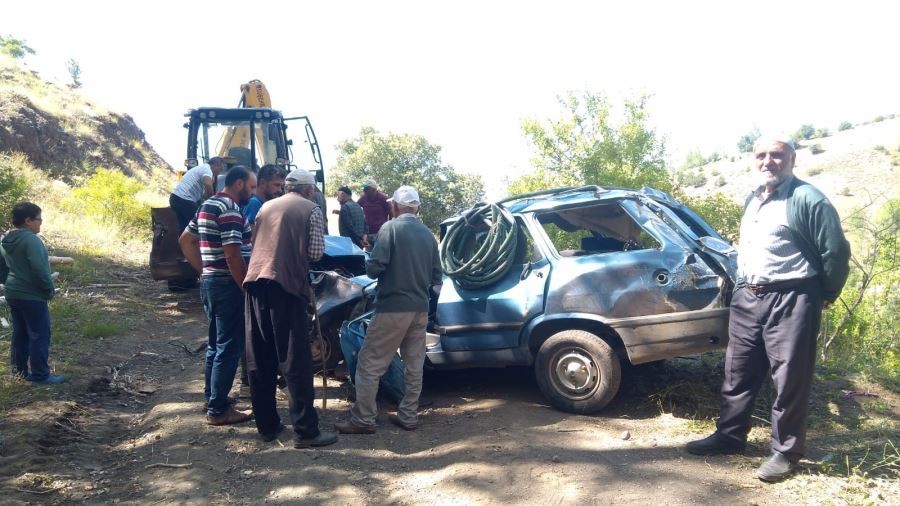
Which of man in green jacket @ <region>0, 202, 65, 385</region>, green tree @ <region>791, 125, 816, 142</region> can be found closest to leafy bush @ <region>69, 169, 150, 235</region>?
man in green jacket @ <region>0, 202, 65, 385</region>

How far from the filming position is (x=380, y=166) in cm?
3288

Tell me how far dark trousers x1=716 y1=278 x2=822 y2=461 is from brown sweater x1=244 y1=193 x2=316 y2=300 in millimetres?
2799

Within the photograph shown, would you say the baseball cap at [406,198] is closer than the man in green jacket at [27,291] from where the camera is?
Yes

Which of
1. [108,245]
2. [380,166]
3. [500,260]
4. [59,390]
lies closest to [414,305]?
[500,260]

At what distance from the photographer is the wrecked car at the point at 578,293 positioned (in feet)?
15.1

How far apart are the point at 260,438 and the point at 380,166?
2892 centimetres

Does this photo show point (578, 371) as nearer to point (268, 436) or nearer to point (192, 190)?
point (268, 436)

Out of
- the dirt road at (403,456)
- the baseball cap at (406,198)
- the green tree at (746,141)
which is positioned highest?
the green tree at (746,141)

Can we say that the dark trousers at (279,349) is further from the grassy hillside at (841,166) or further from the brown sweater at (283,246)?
the grassy hillside at (841,166)

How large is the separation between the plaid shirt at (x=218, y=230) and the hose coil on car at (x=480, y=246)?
175cm

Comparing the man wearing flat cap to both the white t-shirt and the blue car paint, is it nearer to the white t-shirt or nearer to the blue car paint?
the white t-shirt

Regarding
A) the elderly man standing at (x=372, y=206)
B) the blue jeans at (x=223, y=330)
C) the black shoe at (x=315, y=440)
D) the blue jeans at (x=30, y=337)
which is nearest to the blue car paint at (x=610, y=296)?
the black shoe at (x=315, y=440)

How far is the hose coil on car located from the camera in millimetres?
5250

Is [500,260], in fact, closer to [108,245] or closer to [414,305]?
[414,305]
